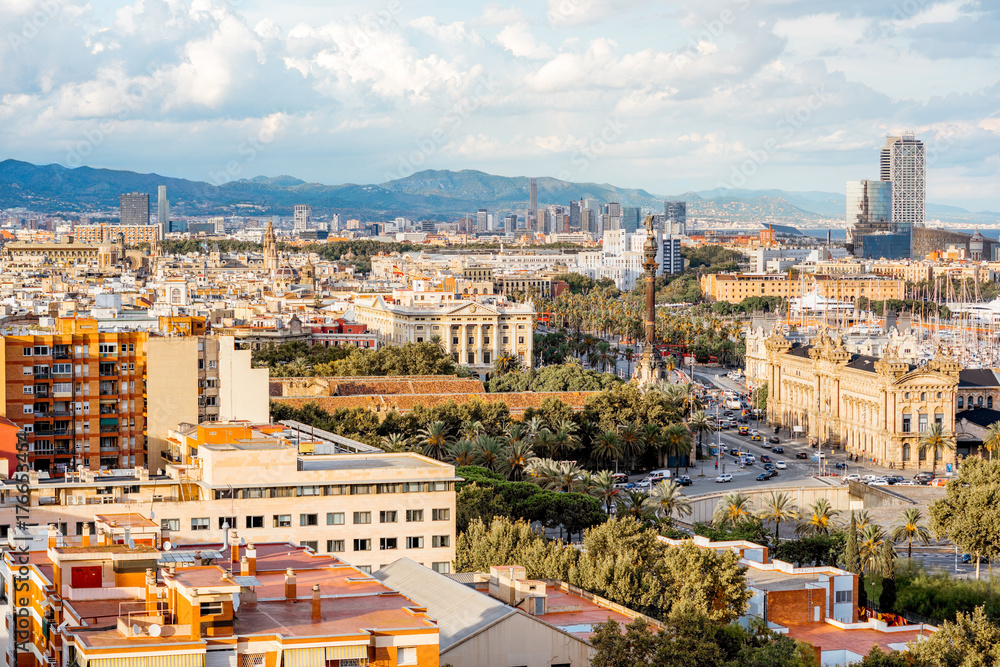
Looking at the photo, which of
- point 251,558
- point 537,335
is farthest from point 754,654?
point 537,335

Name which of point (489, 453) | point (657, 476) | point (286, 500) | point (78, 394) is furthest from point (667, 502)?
point (78, 394)

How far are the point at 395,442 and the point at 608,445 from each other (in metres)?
14.7

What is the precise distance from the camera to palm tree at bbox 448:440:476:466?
70625 mm

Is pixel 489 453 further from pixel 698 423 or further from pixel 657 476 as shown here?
pixel 698 423

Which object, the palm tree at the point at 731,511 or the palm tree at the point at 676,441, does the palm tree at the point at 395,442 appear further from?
the palm tree at the point at 676,441

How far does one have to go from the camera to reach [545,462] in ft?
224

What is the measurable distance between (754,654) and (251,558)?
36.4 feet

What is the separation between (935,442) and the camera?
3472 inches

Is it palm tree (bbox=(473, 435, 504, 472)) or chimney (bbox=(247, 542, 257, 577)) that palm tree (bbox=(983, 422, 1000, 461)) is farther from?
chimney (bbox=(247, 542, 257, 577))

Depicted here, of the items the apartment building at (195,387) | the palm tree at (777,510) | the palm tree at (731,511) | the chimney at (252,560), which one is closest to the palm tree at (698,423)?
the palm tree at (777,510)

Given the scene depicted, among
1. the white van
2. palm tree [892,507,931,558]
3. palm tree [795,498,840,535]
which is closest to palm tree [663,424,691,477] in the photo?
the white van

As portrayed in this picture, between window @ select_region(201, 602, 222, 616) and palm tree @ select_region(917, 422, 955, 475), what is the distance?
70193 mm

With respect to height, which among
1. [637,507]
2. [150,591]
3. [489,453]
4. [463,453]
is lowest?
[637,507]

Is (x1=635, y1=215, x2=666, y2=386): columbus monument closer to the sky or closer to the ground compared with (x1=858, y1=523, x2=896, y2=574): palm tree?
closer to the sky
